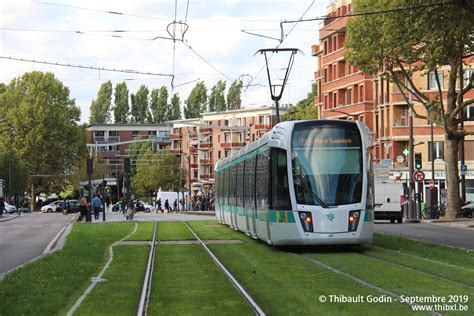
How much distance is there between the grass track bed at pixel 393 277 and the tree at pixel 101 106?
495 ft

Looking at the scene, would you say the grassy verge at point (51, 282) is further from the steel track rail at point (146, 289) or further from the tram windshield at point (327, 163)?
the tram windshield at point (327, 163)

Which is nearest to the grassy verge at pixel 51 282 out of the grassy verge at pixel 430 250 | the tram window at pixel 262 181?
the tram window at pixel 262 181

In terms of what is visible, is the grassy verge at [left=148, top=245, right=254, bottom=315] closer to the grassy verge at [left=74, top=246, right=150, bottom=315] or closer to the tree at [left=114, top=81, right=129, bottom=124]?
the grassy verge at [left=74, top=246, right=150, bottom=315]

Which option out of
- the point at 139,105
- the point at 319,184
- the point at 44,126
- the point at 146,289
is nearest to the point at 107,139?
the point at 139,105

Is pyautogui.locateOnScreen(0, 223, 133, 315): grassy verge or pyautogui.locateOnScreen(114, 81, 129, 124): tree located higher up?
pyautogui.locateOnScreen(114, 81, 129, 124): tree

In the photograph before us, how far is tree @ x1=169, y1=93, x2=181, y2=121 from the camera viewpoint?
168 metres

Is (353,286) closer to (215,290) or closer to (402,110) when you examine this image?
(215,290)

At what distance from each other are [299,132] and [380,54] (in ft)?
87.0

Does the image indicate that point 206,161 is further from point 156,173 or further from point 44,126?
point 44,126

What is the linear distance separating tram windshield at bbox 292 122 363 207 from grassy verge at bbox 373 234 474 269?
2177 mm

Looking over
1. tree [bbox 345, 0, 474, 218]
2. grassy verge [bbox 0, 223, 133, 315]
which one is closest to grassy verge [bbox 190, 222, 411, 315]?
grassy verge [bbox 0, 223, 133, 315]

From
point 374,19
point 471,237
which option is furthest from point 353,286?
point 374,19

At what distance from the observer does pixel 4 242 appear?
117 feet

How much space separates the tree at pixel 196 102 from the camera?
165375mm
